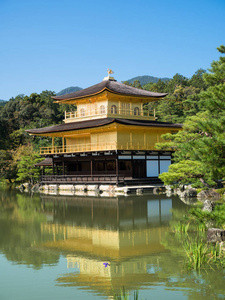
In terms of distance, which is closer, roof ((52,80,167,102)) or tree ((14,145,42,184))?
roof ((52,80,167,102))

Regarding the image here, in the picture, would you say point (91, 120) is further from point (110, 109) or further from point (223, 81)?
point (223, 81)

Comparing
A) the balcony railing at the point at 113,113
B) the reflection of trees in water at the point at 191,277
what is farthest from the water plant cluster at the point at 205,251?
the balcony railing at the point at 113,113

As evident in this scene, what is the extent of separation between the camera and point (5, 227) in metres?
15.8

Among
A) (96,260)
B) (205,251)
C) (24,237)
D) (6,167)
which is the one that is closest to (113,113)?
(6,167)

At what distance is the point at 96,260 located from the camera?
395 inches

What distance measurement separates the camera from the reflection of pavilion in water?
8555 millimetres

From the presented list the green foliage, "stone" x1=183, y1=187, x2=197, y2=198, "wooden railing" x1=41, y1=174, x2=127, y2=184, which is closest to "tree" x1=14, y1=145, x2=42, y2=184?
"wooden railing" x1=41, y1=174, x2=127, y2=184

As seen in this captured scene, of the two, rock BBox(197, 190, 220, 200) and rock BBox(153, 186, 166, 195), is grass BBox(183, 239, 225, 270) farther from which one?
rock BBox(153, 186, 166, 195)

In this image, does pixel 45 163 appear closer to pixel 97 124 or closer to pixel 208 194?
pixel 97 124

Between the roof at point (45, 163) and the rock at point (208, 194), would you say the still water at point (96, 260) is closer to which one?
the rock at point (208, 194)

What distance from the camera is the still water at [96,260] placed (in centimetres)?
775

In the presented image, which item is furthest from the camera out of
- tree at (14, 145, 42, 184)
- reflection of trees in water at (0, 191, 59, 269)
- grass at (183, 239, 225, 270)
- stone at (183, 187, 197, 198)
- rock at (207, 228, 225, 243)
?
tree at (14, 145, 42, 184)

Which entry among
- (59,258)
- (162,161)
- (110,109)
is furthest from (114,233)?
(110,109)

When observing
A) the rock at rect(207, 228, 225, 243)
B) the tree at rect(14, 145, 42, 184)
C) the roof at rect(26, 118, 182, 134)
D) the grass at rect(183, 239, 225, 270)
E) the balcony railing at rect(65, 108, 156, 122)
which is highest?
the balcony railing at rect(65, 108, 156, 122)
